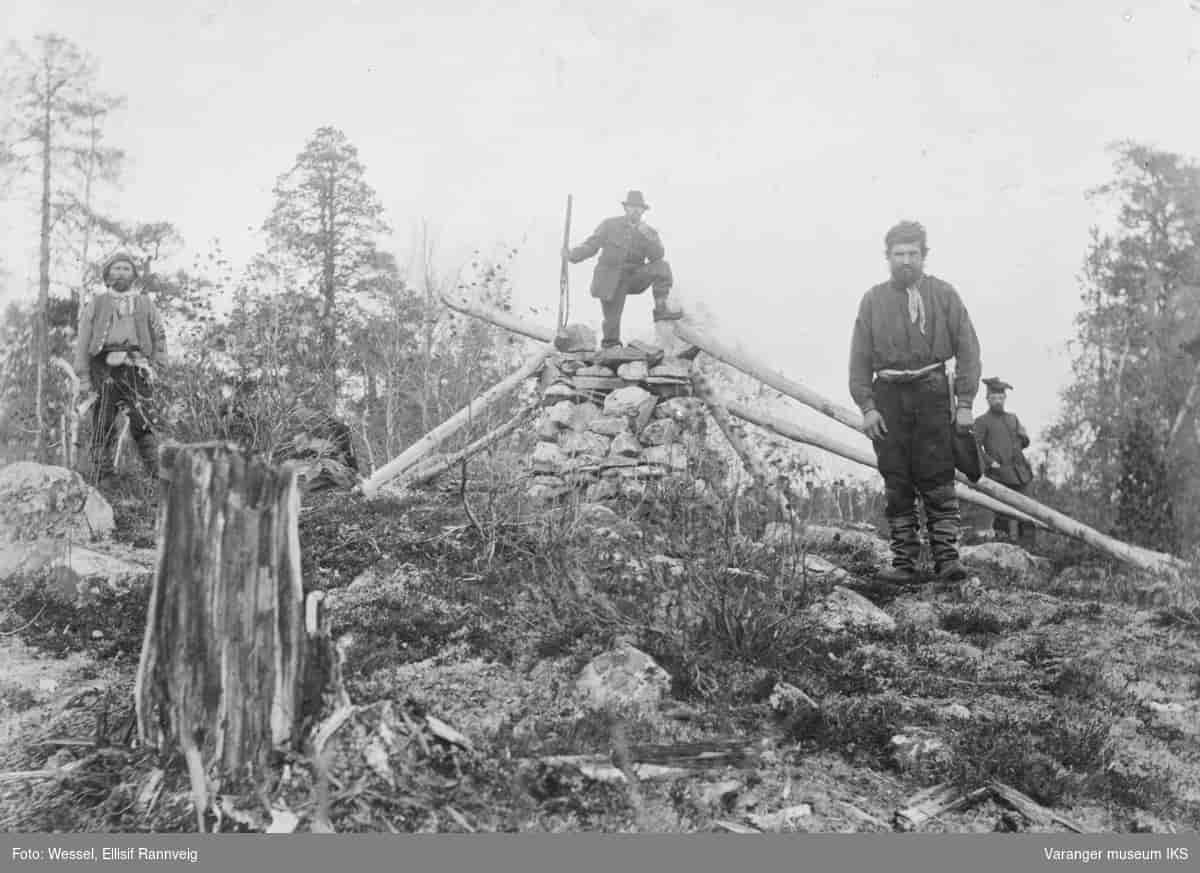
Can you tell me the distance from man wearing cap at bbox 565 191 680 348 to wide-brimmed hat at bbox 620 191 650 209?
0.01 m

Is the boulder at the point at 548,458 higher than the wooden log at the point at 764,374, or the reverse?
the wooden log at the point at 764,374

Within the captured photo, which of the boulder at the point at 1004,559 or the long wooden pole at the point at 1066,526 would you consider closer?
the long wooden pole at the point at 1066,526

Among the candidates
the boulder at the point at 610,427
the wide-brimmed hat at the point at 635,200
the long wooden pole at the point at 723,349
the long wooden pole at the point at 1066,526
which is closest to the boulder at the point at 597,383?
the boulder at the point at 610,427

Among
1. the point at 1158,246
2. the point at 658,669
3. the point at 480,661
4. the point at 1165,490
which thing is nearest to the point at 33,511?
the point at 480,661

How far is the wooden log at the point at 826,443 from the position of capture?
602 centimetres

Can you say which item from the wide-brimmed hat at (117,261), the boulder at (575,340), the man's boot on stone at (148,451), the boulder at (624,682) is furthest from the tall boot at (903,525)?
the wide-brimmed hat at (117,261)

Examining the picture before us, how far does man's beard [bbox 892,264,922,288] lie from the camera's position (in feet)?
17.1

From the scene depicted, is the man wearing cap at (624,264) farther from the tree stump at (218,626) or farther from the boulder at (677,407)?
the tree stump at (218,626)

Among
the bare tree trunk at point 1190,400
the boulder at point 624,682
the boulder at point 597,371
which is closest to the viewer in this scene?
the boulder at point 624,682

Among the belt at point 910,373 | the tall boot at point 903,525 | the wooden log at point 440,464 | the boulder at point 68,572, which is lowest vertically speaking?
the boulder at point 68,572

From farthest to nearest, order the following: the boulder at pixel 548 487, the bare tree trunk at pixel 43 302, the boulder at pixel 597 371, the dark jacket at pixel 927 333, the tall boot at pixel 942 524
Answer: the boulder at pixel 597 371, the boulder at pixel 548 487, the bare tree trunk at pixel 43 302, the tall boot at pixel 942 524, the dark jacket at pixel 927 333

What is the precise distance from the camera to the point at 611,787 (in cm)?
286

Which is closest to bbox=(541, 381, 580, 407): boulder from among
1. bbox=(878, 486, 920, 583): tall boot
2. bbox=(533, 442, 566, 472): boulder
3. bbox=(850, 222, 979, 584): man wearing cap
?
bbox=(533, 442, 566, 472): boulder

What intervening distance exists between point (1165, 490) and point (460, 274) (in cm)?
590
